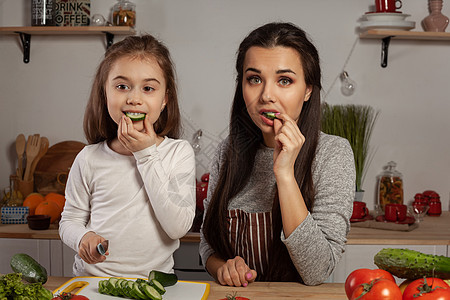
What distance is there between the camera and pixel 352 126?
2061 millimetres

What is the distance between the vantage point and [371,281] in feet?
2.18

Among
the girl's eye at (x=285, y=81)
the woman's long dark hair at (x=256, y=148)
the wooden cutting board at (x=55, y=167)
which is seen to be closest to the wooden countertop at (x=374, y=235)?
the wooden cutting board at (x=55, y=167)

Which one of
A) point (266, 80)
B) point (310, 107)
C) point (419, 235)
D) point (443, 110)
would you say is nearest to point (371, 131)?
point (443, 110)

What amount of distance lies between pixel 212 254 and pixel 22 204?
1.07 metres

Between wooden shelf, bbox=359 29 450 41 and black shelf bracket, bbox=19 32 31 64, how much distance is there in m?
1.35

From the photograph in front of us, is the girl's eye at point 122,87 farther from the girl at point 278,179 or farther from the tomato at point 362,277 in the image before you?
the tomato at point 362,277

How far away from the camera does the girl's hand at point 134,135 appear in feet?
3.15

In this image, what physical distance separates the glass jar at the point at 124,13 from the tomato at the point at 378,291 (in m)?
1.62

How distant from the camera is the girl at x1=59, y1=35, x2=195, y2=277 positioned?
976mm

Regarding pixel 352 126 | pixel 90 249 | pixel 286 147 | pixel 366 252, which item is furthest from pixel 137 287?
pixel 352 126

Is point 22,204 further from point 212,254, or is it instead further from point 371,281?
point 371,281

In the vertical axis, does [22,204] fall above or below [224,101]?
below

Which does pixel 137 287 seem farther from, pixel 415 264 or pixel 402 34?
pixel 402 34

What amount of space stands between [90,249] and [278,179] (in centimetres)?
36
